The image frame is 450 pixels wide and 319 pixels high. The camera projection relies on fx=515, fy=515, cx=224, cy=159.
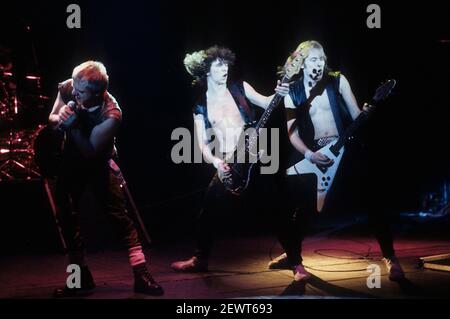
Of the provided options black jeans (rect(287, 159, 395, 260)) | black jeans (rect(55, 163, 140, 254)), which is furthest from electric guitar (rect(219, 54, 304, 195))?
black jeans (rect(55, 163, 140, 254))

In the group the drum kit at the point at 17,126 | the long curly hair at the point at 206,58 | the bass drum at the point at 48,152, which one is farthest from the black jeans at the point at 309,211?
the drum kit at the point at 17,126

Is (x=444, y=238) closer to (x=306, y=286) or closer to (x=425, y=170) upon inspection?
(x=425, y=170)

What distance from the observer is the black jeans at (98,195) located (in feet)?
13.5

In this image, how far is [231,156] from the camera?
16.6 ft

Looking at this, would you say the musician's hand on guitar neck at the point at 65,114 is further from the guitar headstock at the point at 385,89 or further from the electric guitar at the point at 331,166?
the electric guitar at the point at 331,166

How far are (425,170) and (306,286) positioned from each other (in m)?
5.38

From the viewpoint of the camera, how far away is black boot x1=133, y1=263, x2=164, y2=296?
13.2 ft

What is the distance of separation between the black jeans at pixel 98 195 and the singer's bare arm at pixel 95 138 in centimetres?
20

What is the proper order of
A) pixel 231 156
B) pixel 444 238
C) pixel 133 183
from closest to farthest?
1. pixel 231 156
2. pixel 444 238
3. pixel 133 183

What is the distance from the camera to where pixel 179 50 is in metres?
7.53

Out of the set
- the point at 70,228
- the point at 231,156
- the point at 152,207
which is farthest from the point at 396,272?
the point at 152,207

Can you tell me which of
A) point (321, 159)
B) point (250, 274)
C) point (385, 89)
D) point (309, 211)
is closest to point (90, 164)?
point (250, 274)

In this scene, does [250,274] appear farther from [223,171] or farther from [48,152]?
[48,152]

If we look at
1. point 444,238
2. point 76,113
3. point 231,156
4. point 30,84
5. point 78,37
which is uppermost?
point 78,37
